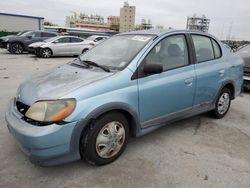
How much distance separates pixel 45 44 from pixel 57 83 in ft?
41.2

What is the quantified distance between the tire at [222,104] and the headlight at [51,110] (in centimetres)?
293

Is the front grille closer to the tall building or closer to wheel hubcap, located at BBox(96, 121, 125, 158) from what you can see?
wheel hubcap, located at BBox(96, 121, 125, 158)

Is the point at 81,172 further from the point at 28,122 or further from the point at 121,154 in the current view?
the point at 28,122

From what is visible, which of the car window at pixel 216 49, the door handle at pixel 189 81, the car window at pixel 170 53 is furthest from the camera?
the car window at pixel 216 49

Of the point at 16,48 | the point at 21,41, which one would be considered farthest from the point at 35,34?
the point at 16,48

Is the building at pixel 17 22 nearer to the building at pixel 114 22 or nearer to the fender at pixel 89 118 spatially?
the fender at pixel 89 118

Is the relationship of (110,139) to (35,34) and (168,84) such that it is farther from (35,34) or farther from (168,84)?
(35,34)

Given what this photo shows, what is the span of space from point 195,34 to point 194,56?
45 centimetres

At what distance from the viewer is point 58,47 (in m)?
15.0

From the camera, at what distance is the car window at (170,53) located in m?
3.42

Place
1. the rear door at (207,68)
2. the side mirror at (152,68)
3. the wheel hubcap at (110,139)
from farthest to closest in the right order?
the rear door at (207,68) < the side mirror at (152,68) < the wheel hubcap at (110,139)

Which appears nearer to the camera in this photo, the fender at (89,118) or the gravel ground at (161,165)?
the fender at (89,118)

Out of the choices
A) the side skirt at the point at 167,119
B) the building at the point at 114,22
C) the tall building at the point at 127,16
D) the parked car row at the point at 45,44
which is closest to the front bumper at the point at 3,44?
the parked car row at the point at 45,44

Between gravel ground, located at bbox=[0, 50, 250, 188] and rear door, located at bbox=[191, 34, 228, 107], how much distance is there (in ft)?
1.91
